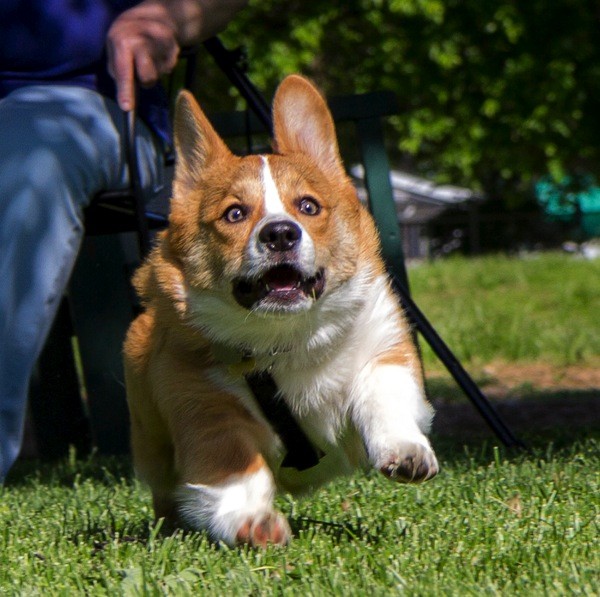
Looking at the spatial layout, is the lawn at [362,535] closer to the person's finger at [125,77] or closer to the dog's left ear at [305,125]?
the dog's left ear at [305,125]

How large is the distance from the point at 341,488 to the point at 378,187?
158 cm

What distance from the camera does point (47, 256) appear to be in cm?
386

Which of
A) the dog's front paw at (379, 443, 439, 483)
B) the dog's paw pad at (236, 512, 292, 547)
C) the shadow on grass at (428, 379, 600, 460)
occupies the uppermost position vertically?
the dog's front paw at (379, 443, 439, 483)

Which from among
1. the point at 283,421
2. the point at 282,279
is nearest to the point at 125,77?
the point at 282,279

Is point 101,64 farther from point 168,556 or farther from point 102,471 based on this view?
point 168,556

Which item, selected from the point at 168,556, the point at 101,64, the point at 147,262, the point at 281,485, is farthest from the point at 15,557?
the point at 101,64

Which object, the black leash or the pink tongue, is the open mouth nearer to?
the pink tongue

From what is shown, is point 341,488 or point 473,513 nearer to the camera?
point 473,513

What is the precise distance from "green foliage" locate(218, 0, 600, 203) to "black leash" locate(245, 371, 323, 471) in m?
9.44

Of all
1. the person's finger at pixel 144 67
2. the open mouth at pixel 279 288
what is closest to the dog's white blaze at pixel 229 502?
the open mouth at pixel 279 288

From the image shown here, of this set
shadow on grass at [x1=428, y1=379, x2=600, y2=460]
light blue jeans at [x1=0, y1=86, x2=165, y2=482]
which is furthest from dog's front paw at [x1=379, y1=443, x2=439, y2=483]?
shadow on grass at [x1=428, y1=379, x2=600, y2=460]

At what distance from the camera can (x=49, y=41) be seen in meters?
4.39

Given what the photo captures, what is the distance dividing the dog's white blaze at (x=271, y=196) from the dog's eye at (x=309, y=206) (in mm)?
89

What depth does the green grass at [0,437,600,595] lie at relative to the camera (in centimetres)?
260
